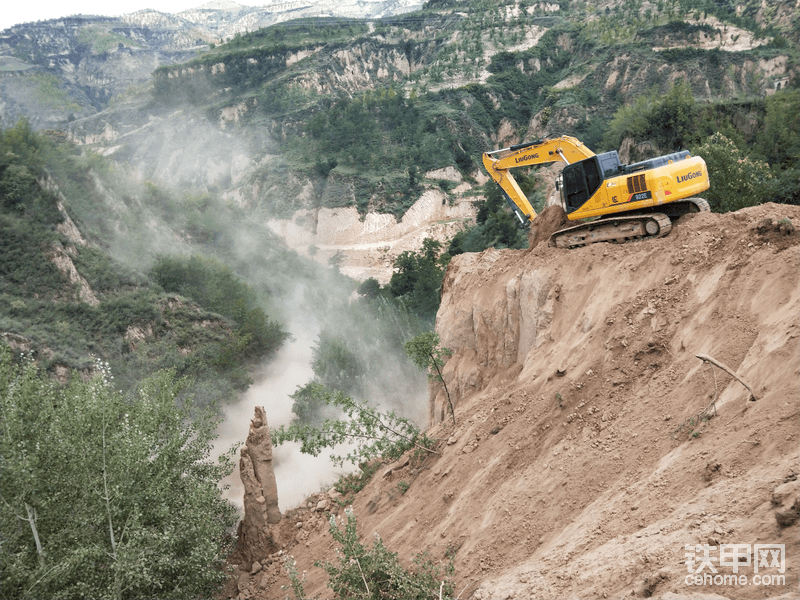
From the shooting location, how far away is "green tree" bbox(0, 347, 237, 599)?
9.05m

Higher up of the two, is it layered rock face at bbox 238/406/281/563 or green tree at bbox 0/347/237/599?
green tree at bbox 0/347/237/599

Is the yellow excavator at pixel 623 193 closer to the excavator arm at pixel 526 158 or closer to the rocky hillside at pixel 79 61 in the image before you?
the excavator arm at pixel 526 158

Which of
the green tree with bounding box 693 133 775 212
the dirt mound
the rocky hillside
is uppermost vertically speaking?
the rocky hillside

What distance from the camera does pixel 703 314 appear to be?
835 cm

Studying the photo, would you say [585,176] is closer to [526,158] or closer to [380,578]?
[526,158]

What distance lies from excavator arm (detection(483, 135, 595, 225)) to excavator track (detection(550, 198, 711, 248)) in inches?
71.8

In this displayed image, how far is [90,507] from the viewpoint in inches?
381

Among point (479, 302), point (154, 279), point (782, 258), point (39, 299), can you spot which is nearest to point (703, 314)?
point (782, 258)

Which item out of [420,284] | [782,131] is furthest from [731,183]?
[420,284]

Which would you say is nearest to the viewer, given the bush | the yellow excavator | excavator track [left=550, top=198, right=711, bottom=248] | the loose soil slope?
the loose soil slope

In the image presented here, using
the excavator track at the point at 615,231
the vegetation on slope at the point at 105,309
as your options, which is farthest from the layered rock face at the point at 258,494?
the vegetation on slope at the point at 105,309

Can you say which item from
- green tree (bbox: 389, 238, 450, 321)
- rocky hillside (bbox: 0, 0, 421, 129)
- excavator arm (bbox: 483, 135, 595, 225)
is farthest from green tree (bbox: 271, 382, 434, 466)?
rocky hillside (bbox: 0, 0, 421, 129)

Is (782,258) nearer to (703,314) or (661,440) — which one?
(703,314)

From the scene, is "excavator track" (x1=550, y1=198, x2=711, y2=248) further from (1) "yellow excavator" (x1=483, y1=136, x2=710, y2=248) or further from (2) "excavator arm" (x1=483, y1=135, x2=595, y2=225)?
(2) "excavator arm" (x1=483, y1=135, x2=595, y2=225)
